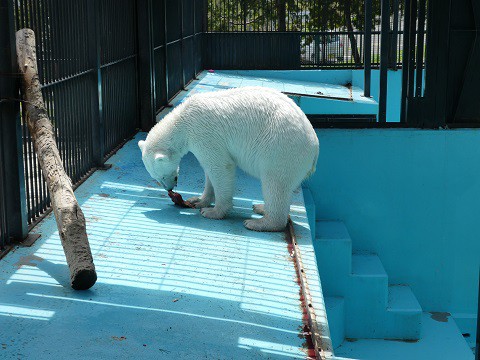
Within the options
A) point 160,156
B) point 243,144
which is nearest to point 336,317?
point 243,144

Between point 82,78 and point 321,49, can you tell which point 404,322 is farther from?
point 321,49

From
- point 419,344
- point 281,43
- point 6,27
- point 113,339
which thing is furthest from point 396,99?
point 113,339

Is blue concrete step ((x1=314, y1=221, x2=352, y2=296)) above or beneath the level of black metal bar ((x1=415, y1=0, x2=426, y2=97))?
beneath

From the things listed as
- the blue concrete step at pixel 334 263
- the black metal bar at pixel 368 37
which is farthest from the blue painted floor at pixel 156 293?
the black metal bar at pixel 368 37

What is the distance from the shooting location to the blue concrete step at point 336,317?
8.27m

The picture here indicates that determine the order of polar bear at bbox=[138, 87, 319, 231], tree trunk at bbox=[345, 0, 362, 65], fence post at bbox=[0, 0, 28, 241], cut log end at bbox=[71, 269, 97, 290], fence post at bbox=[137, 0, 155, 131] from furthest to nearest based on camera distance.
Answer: tree trunk at bbox=[345, 0, 362, 65] → fence post at bbox=[137, 0, 155, 131] → polar bear at bbox=[138, 87, 319, 231] → fence post at bbox=[0, 0, 28, 241] → cut log end at bbox=[71, 269, 97, 290]

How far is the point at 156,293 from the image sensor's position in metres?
4.93

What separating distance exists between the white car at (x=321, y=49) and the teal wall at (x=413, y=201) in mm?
9300

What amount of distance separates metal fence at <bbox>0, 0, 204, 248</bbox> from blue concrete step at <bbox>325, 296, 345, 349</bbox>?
283cm

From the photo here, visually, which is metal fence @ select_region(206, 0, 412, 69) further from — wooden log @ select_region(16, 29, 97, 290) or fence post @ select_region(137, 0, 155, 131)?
wooden log @ select_region(16, 29, 97, 290)

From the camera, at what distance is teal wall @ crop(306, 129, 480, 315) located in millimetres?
9445

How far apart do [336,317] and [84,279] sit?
415 centimetres

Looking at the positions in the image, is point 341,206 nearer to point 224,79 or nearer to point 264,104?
point 264,104

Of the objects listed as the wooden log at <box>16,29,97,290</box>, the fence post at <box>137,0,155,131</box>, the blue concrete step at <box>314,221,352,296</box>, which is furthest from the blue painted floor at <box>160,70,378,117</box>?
the wooden log at <box>16,29,97,290</box>
